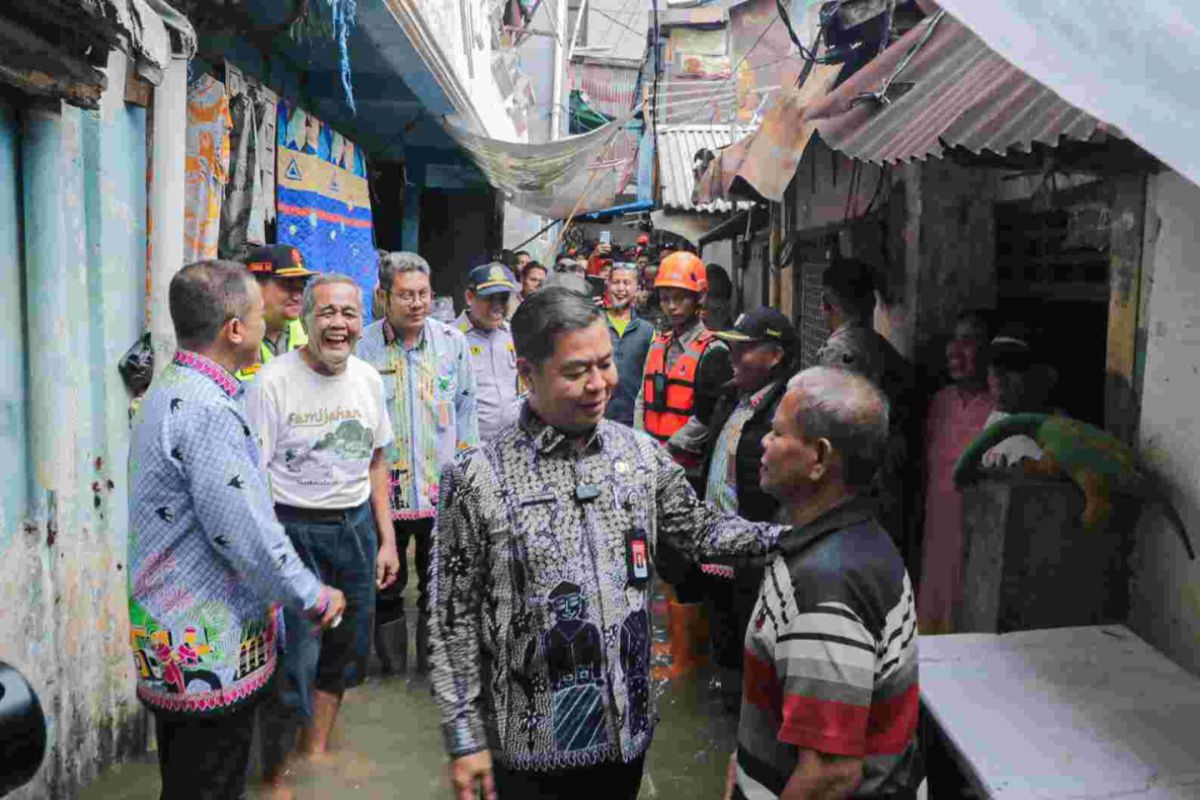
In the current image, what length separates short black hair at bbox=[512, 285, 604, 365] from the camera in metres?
2.18

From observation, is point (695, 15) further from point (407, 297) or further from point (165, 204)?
point (165, 204)

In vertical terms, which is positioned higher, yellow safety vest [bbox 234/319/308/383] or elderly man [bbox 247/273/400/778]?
yellow safety vest [bbox 234/319/308/383]

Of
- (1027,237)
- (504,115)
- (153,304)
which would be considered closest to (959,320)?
(1027,237)

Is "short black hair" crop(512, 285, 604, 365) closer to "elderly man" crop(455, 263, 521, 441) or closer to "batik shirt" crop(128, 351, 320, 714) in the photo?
"batik shirt" crop(128, 351, 320, 714)

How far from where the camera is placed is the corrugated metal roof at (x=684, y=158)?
1218 cm

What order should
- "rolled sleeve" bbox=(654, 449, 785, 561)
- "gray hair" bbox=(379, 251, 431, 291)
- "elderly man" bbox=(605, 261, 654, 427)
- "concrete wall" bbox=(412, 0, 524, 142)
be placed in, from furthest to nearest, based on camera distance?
1. "concrete wall" bbox=(412, 0, 524, 142)
2. "elderly man" bbox=(605, 261, 654, 427)
3. "gray hair" bbox=(379, 251, 431, 291)
4. "rolled sleeve" bbox=(654, 449, 785, 561)

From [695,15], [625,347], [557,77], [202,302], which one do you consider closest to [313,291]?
[202,302]

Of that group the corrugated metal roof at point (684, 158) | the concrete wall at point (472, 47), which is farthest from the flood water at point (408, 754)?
the corrugated metal roof at point (684, 158)

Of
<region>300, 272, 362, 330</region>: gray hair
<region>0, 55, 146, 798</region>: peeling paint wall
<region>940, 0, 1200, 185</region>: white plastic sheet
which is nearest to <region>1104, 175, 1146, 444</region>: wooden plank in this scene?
<region>940, 0, 1200, 185</region>: white plastic sheet

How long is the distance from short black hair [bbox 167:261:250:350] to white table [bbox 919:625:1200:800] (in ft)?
7.26

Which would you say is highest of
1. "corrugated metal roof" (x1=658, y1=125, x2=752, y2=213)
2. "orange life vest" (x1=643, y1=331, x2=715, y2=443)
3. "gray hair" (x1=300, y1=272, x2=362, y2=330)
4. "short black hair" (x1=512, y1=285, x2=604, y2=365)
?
"corrugated metal roof" (x1=658, y1=125, x2=752, y2=213)

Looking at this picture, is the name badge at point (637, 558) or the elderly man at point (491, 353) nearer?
the name badge at point (637, 558)

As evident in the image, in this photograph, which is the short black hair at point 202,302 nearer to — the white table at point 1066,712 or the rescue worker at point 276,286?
the rescue worker at point 276,286

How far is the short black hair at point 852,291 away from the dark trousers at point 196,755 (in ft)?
11.1
